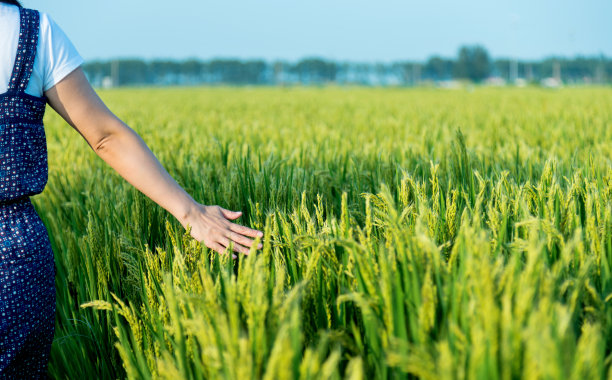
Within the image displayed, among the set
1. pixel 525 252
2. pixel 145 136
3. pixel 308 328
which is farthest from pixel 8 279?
pixel 145 136

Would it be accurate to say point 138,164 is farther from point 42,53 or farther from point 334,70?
point 334,70

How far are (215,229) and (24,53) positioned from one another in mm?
635

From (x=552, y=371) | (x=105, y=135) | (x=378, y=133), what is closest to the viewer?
(x=552, y=371)

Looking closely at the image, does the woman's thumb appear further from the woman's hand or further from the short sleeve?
the short sleeve

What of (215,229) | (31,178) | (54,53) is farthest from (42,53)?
(215,229)

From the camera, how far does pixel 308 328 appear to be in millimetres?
1095

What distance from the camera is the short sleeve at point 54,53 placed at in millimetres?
1306

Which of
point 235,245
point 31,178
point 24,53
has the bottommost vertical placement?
point 235,245

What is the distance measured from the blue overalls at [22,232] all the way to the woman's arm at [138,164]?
10 centimetres

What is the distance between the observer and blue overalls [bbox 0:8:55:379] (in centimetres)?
126

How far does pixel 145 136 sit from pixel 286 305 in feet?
12.6

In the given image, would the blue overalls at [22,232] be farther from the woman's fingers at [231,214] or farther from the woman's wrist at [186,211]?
the woman's fingers at [231,214]

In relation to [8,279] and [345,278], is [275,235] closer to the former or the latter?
[345,278]

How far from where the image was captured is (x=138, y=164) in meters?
1.48
